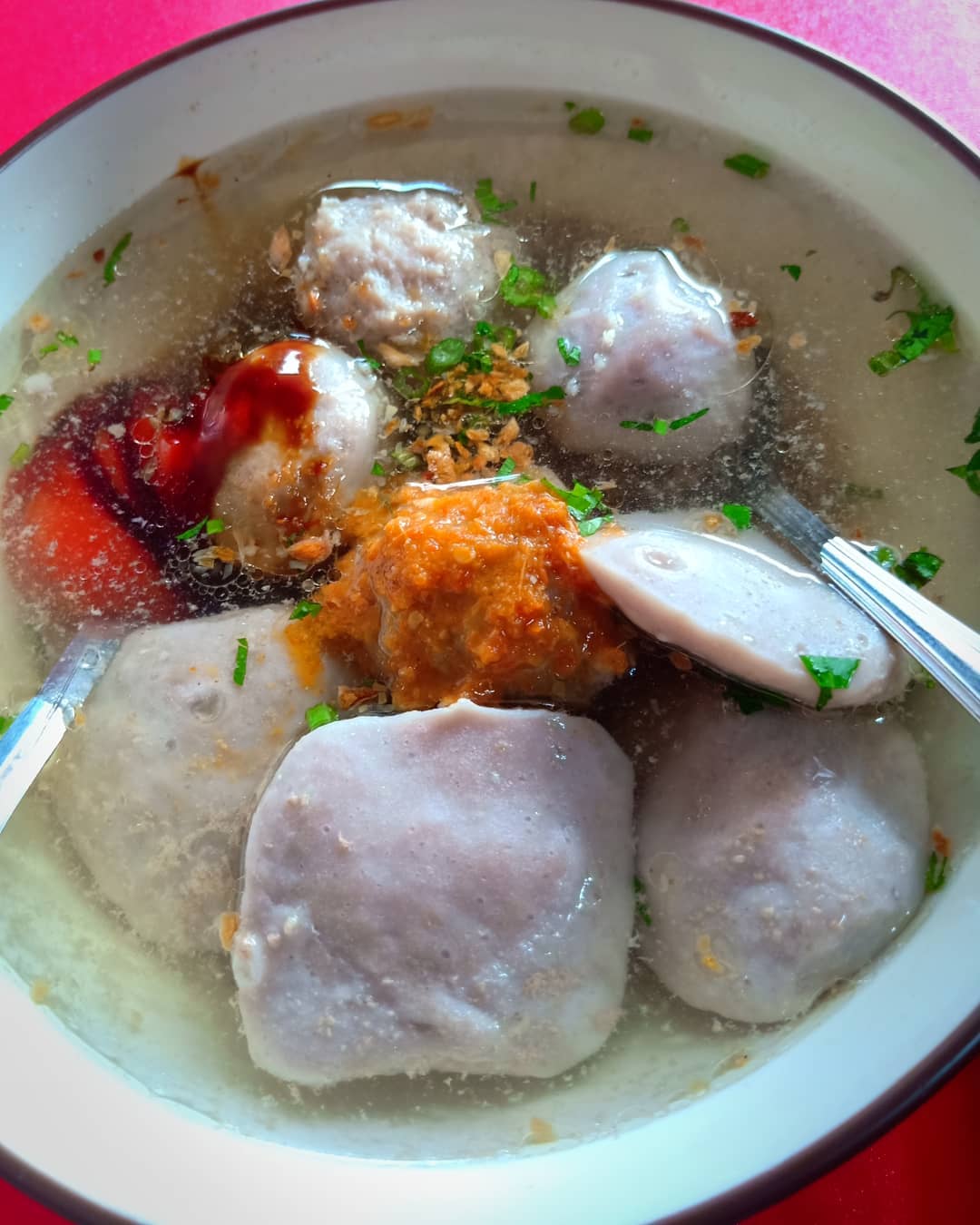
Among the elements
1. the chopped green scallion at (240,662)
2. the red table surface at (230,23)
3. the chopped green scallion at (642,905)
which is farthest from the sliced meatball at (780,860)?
the red table surface at (230,23)

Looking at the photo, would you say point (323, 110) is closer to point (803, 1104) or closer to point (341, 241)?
point (341, 241)

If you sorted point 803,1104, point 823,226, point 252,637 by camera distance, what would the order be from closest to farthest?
A: point 803,1104 → point 252,637 → point 823,226

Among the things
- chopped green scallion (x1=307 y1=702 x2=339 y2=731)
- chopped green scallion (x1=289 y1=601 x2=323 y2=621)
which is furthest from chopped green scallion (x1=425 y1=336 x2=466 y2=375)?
chopped green scallion (x1=307 y1=702 x2=339 y2=731)

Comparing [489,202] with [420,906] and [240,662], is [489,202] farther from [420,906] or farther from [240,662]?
[420,906]

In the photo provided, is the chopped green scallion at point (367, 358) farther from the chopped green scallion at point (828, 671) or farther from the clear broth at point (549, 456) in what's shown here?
the chopped green scallion at point (828, 671)

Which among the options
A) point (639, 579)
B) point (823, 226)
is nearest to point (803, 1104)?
point (639, 579)

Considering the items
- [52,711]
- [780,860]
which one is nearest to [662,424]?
[780,860]

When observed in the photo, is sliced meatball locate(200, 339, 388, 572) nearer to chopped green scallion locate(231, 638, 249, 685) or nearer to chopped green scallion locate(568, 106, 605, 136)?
chopped green scallion locate(231, 638, 249, 685)
